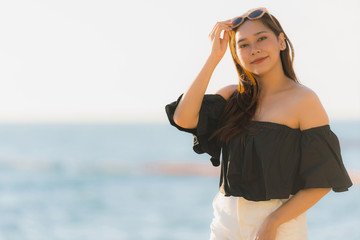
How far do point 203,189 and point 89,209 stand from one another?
11.5 feet

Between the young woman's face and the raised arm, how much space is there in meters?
0.08

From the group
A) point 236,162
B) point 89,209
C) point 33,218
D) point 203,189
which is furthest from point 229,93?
point 203,189

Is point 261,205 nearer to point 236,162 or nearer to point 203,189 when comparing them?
point 236,162

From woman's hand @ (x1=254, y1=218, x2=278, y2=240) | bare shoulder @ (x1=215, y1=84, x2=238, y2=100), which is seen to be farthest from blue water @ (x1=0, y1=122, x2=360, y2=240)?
woman's hand @ (x1=254, y1=218, x2=278, y2=240)

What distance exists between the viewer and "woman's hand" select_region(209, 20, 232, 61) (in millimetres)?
2064

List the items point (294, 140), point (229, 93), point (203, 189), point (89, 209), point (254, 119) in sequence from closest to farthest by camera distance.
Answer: point (294, 140)
point (254, 119)
point (229, 93)
point (89, 209)
point (203, 189)

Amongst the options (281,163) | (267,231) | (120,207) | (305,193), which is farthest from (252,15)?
(120,207)

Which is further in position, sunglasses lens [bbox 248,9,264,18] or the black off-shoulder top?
sunglasses lens [bbox 248,9,264,18]

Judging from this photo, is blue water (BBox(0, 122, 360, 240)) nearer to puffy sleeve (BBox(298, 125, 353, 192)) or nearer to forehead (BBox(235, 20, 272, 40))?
puffy sleeve (BBox(298, 125, 353, 192))

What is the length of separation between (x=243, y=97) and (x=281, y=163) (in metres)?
0.35

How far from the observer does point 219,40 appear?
207 cm

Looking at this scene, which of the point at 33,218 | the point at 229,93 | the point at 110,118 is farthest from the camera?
the point at 110,118

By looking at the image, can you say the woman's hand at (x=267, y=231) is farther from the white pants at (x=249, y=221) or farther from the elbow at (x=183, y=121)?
the elbow at (x=183, y=121)

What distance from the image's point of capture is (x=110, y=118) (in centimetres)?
11112
